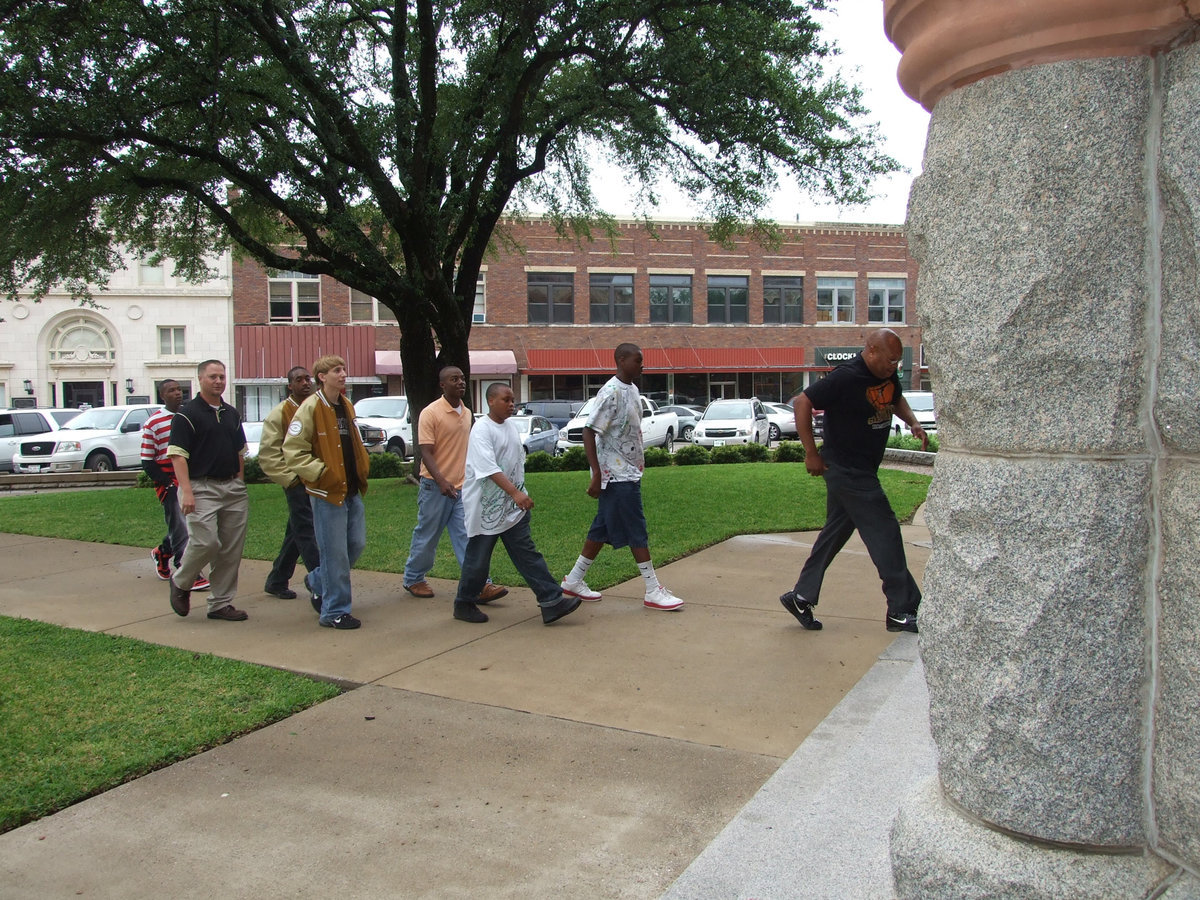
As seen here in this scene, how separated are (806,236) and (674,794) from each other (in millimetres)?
40423

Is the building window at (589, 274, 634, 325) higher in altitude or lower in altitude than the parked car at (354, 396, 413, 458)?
higher

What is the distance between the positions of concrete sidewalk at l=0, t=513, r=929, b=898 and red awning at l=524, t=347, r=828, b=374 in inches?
1242

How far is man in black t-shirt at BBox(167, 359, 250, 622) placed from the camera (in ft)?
21.6

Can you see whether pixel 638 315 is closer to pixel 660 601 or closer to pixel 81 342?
pixel 81 342

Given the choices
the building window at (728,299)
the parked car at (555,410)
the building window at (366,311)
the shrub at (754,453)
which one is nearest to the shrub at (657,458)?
the shrub at (754,453)

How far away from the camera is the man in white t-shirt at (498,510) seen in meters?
6.28

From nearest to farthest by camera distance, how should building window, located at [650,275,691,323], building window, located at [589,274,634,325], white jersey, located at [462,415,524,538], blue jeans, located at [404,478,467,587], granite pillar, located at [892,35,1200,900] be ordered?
→ granite pillar, located at [892,35,1200,900]
white jersey, located at [462,415,524,538]
blue jeans, located at [404,478,467,587]
building window, located at [589,274,634,325]
building window, located at [650,275,691,323]

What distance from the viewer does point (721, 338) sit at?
40.9 metres

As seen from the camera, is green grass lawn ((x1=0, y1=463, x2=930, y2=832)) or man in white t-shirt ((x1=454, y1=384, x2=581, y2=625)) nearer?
green grass lawn ((x1=0, y1=463, x2=930, y2=832))

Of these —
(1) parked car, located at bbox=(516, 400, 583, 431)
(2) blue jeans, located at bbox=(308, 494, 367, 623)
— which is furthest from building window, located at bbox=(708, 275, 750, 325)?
(2) blue jeans, located at bbox=(308, 494, 367, 623)

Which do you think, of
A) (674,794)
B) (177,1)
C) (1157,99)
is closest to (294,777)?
(674,794)

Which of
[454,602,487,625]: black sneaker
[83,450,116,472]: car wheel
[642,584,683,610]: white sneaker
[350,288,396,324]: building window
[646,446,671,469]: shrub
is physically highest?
[350,288,396,324]: building window

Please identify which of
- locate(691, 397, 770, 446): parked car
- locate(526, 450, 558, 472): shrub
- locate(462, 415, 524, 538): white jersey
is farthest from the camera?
locate(691, 397, 770, 446): parked car

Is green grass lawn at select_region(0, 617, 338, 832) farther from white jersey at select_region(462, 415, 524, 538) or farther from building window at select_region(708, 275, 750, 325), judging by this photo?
building window at select_region(708, 275, 750, 325)
